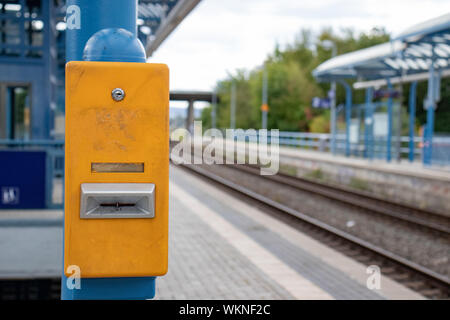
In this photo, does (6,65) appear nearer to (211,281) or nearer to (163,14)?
(163,14)

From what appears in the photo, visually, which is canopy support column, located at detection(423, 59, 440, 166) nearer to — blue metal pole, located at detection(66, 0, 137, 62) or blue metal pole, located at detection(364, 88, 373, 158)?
blue metal pole, located at detection(364, 88, 373, 158)

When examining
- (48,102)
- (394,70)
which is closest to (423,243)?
(48,102)

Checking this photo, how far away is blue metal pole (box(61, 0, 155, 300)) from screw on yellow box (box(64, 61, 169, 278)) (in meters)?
0.12

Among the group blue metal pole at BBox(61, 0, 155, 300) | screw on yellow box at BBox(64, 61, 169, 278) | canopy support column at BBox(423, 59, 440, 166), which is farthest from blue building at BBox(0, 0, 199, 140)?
canopy support column at BBox(423, 59, 440, 166)

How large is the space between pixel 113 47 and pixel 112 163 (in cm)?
44

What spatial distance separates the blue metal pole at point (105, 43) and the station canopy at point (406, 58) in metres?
11.7

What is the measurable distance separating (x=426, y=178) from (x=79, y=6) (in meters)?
13.7

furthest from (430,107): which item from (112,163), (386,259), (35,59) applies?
(112,163)

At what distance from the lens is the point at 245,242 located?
8445mm

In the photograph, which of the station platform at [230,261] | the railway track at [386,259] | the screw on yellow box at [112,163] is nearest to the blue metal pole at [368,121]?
the railway track at [386,259]

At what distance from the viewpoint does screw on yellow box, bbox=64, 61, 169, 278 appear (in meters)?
2.17

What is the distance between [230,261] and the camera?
711 cm

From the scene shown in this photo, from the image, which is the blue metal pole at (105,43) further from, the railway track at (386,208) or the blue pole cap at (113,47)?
the railway track at (386,208)

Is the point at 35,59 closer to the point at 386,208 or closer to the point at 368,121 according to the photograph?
the point at 386,208
